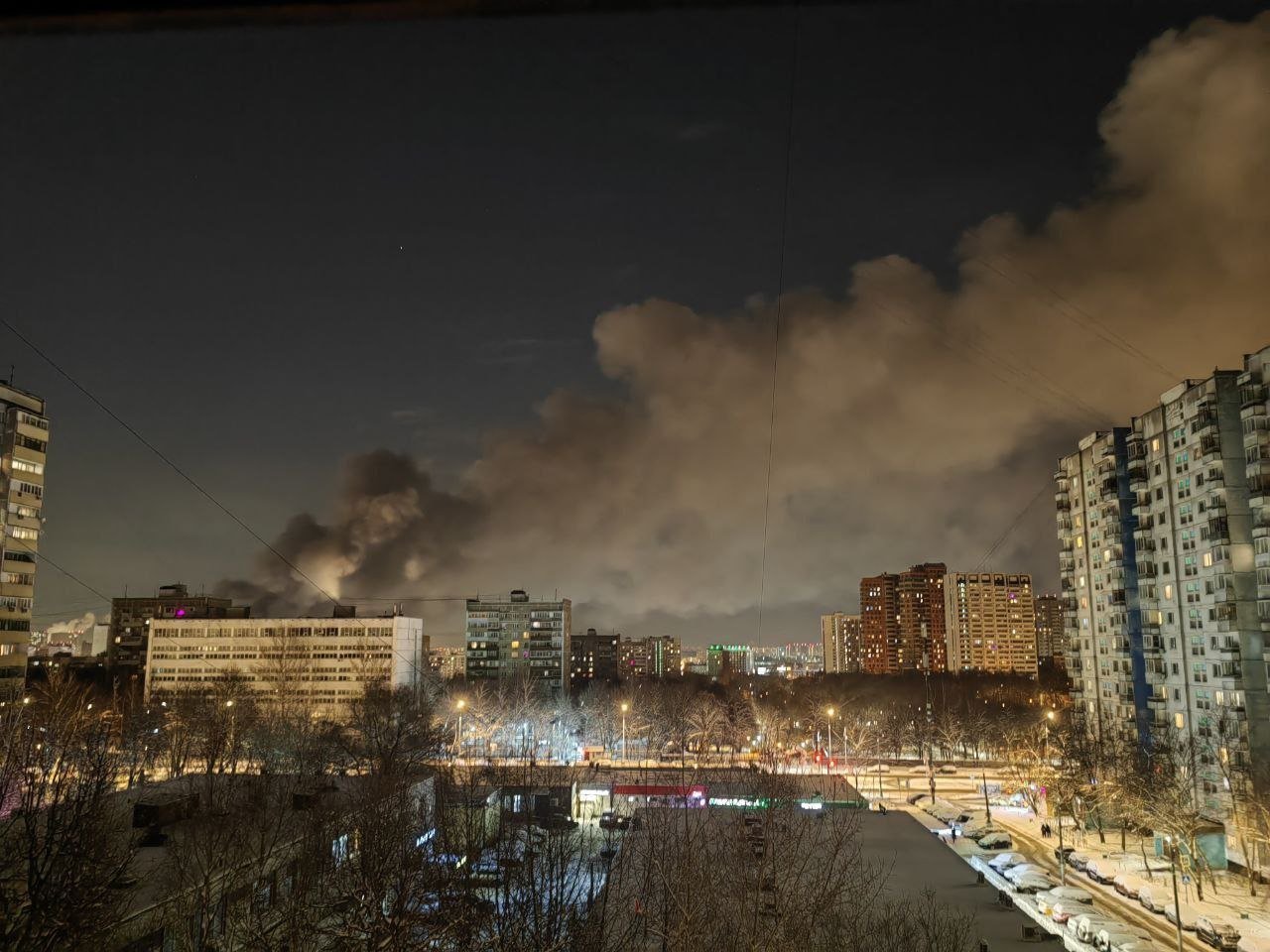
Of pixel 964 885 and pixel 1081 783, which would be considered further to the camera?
pixel 1081 783

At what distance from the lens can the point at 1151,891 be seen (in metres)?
20.9

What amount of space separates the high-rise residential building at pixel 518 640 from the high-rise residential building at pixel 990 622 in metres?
50.9

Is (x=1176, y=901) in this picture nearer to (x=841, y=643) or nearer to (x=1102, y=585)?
(x=1102, y=585)

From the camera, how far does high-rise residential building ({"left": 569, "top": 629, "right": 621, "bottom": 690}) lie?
331ft

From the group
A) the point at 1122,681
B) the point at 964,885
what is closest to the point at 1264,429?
the point at 1122,681

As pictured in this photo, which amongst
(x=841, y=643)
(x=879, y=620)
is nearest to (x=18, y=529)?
(x=879, y=620)

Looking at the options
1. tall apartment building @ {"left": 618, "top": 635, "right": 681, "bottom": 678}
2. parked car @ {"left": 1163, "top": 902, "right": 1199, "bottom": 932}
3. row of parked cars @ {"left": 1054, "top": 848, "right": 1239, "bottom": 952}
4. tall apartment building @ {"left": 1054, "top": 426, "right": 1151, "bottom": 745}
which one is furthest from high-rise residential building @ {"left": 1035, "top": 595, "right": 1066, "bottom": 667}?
parked car @ {"left": 1163, "top": 902, "right": 1199, "bottom": 932}

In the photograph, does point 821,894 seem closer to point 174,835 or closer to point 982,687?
point 174,835

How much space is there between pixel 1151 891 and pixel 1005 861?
11.0 feet

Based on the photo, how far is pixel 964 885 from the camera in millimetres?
18438

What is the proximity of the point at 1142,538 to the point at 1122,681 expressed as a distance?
5660mm

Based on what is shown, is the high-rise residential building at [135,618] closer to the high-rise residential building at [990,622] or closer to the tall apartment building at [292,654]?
the tall apartment building at [292,654]

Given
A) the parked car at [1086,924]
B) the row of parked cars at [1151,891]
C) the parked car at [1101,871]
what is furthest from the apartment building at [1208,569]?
the parked car at [1086,924]

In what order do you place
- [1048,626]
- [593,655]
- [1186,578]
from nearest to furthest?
[1186,578] → [593,655] → [1048,626]
